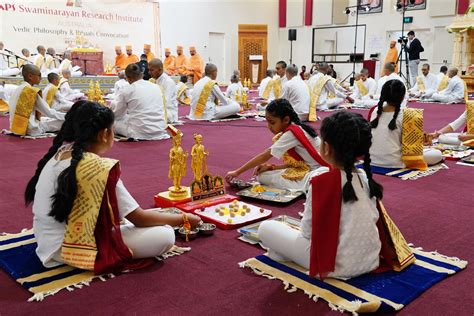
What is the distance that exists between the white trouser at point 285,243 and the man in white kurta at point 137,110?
378 cm

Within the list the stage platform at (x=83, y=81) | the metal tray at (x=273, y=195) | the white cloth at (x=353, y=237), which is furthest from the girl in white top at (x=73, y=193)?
the stage platform at (x=83, y=81)

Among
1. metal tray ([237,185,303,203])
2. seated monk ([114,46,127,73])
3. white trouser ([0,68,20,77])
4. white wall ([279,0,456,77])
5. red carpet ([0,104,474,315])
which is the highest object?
white wall ([279,0,456,77])

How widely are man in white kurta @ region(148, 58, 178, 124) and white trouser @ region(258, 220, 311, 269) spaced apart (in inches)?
190

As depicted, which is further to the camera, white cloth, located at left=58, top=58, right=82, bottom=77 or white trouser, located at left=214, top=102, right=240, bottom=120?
white cloth, located at left=58, top=58, right=82, bottom=77

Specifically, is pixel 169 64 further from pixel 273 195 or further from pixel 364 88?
pixel 273 195

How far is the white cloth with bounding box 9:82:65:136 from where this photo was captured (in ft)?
18.9

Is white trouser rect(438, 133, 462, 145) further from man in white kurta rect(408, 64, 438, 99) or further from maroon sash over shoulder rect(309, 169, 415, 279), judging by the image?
man in white kurta rect(408, 64, 438, 99)

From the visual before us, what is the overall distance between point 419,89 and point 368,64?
3601 millimetres

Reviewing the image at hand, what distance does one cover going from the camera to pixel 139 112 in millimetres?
5723

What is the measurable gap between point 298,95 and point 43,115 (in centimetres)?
353

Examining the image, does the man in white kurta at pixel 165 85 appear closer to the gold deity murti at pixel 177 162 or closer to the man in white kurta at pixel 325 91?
the man in white kurta at pixel 325 91

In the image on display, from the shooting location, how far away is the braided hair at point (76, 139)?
1905 millimetres

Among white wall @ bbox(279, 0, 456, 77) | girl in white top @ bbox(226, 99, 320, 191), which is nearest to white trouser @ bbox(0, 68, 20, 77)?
girl in white top @ bbox(226, 99, 320, 191)

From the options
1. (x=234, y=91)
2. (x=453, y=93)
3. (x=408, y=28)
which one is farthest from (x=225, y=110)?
(x=408, y=28)
